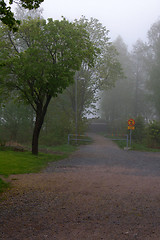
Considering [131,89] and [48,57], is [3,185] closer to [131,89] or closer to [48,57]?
[48,57]

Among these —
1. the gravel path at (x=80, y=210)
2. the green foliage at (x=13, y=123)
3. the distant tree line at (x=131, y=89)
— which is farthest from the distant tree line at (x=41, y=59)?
the distant tree line at (x=131, y=89)

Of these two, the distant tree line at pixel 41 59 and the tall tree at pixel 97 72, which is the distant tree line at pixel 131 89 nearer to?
the tall tree at pixel 97 72

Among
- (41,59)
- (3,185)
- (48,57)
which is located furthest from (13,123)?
(3,185)

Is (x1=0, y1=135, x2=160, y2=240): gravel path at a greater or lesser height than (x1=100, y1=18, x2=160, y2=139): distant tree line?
lesser

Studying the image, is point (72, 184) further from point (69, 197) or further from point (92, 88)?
point (92, 88)

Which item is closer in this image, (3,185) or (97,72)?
(3,185)

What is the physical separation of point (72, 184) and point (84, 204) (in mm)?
2266

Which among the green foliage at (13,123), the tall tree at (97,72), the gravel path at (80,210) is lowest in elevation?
the gravel path at (80,210)

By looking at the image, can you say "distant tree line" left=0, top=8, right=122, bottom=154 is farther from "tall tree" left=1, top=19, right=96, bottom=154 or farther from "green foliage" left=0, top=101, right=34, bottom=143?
"green foliage" left=0, top=101, right=34, bottom=143

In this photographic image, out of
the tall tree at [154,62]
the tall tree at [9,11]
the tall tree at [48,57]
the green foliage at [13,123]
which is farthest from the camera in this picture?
the tall tree at [154,62]

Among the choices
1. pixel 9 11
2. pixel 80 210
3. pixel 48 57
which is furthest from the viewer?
pixel 48 57

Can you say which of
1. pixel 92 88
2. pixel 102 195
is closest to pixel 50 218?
pixel 102 195

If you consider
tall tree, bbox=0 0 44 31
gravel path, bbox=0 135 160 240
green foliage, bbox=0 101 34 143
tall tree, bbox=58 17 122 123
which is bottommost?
gravel path, bbox=0 135 160 240

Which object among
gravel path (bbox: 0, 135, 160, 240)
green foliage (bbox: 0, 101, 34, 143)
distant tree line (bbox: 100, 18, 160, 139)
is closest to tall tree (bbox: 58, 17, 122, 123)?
green foliage (bbox: 0, 101, 34, 143)
